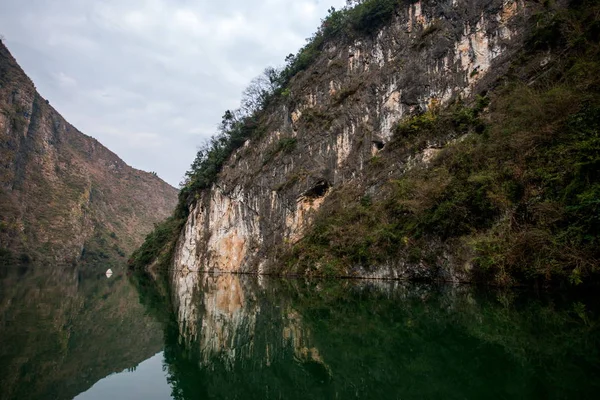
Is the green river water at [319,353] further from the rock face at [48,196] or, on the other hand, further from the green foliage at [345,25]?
the rock face at [48,196]

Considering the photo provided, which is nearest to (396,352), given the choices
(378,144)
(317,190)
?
(378,144)

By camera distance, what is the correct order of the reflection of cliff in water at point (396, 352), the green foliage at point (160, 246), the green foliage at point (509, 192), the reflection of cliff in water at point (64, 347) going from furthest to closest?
the green foliage at point (160, 246)
the green foliage at point (509, 192)
the reflection of cliff in water at point (64, 347)
the reflection of cliff in water at point (396, 352)

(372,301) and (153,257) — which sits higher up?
(153,257)

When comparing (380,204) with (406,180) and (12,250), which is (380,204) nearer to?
(406,180)

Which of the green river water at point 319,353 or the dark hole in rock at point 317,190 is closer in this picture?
the green river water at point 319,353

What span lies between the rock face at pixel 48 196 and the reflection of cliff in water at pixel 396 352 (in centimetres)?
7426

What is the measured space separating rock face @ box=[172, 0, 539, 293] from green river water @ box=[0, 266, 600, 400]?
446 inches

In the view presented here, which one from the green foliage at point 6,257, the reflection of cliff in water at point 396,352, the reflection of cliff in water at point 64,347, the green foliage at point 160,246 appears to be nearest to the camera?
the reflection of cliff in water at point 396,352

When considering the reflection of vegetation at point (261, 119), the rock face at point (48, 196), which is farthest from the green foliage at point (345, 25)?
the rock face at point (48, 196)

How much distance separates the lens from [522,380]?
4.17 meters

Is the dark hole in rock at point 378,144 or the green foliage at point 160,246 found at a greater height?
the dark hole in rock at point 378,144

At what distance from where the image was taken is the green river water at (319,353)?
439cm

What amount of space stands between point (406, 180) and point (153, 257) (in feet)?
147

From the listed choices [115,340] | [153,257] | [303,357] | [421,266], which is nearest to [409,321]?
[303,357]
